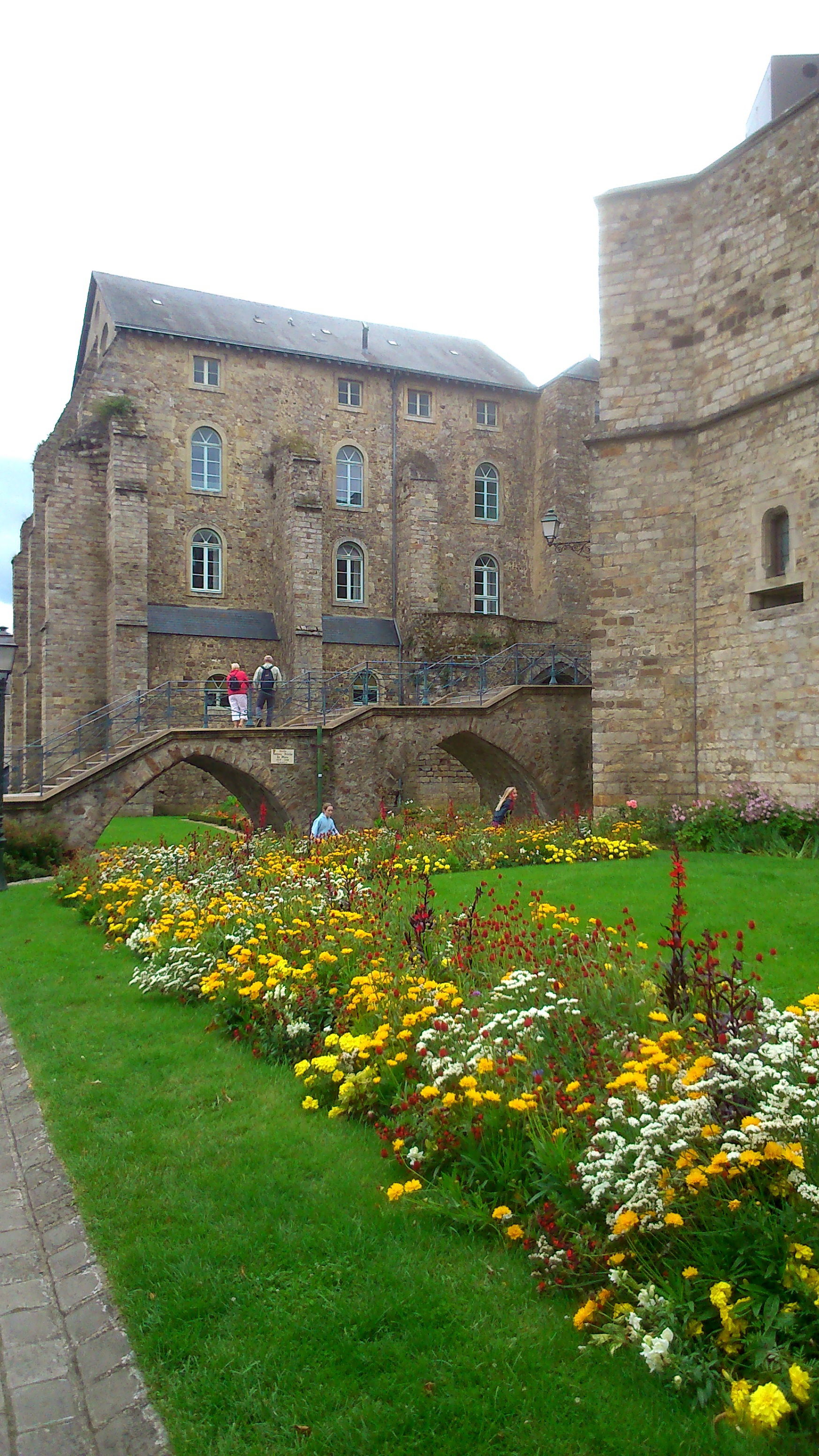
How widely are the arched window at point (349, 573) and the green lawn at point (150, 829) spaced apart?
8.95 meters

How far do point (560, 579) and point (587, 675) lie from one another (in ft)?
29.0

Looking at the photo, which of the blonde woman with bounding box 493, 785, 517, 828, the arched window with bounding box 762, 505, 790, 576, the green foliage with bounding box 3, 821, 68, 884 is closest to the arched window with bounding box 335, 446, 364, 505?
the green foliage with bounding box 3, 821, 68, 884

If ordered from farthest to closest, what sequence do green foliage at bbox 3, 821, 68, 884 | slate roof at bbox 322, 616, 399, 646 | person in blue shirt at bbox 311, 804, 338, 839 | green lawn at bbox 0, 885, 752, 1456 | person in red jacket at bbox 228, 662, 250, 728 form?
slate roof at bbox 322, 616, 399, 646 < person in red jacket at bbox 228, 662, 250, 728 < green foliage at bbox 3, 821, 68, 884 < person in blue shirt at bbox 311, 804, 338, 839 < green lawn at bbox 0, 885, 752, 1456

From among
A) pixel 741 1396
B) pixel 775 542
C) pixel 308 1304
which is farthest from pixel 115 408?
pixel 741 1396

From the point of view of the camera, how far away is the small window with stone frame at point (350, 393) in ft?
104

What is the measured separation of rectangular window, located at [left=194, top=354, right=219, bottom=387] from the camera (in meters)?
29.2

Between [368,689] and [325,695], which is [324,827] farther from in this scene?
[368,689]

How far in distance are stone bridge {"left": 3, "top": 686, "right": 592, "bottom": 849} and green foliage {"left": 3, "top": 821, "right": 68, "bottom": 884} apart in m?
3.00

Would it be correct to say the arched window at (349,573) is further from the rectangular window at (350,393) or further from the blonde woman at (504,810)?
the blonde woman at (504,810)

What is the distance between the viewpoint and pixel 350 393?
31.7 m

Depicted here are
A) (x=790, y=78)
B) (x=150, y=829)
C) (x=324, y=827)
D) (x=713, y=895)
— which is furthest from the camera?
(x=150, y=829)

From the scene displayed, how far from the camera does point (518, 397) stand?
112 feet

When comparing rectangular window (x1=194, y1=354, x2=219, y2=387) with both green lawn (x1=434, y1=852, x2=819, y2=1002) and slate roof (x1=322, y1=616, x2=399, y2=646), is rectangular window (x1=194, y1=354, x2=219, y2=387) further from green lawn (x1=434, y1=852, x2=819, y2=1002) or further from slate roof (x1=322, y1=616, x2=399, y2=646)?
green lawn (x1=434, y1=852, x2=819, y2=1002)

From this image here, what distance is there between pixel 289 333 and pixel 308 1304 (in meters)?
32.2
